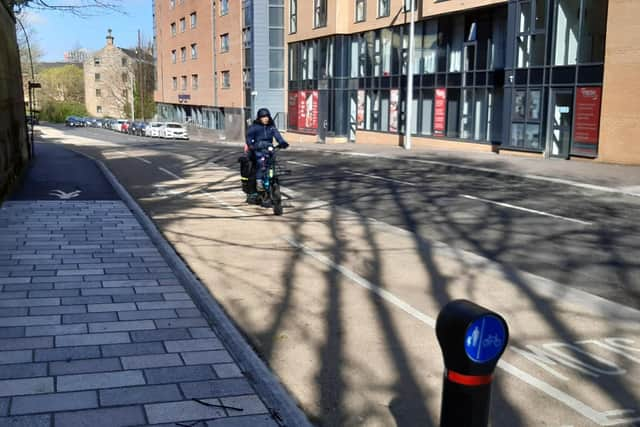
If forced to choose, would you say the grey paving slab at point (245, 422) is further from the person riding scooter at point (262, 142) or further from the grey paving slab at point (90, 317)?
the person riding scooter at point (262, 142)

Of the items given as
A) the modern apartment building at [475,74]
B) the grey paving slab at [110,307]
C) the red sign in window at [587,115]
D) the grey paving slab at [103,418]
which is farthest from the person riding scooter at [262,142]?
the red sign in window at [587,115]

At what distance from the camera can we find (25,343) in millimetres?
5133

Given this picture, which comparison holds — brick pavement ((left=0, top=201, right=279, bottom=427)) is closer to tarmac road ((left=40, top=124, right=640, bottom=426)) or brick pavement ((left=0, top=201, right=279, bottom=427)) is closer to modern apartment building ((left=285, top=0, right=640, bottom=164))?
tarmac road ((left=40, top=124, right=640, bottom=426))

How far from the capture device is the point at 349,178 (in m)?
18.6

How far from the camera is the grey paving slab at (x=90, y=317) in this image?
5.75 metres

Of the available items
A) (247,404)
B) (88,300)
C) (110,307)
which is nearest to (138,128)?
(88,300)

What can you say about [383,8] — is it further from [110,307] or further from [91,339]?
[91,339]

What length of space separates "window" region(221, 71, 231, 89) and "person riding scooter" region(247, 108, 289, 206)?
4657 centimetres

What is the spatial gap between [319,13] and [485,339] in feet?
134

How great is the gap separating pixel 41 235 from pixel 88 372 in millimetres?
5497

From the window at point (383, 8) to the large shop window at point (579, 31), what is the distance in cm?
1273

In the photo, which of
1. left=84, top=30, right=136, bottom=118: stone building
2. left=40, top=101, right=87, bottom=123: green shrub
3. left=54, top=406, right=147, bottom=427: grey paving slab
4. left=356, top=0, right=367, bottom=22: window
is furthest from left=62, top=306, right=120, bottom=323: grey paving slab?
left=40, top=101, right=87, bottom=123: green shrub

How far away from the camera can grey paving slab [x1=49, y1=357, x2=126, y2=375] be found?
4.60 m

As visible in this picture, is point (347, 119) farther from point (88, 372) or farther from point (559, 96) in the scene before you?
point (88, 372)
